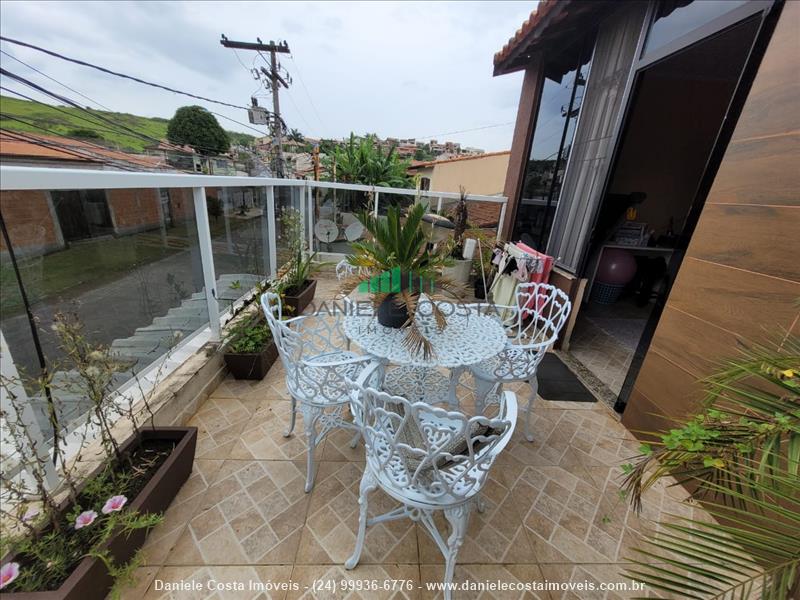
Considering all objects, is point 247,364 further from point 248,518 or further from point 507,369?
point 507,369

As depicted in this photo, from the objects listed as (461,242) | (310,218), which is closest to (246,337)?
(461,242)

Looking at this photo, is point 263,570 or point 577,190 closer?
point 263,570

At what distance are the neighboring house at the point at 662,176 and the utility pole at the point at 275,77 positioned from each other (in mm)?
8596

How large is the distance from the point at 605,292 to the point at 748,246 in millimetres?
2976

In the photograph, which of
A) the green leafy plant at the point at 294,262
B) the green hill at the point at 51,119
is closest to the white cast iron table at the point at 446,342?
the green leafy plant at the point at 294,262

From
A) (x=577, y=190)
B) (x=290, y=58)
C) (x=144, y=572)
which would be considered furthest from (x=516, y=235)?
(x=290, y=58)

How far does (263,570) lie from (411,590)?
647 millimetres

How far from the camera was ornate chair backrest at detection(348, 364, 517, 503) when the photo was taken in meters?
0.99

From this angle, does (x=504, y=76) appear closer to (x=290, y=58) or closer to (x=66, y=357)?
(x=66, y=357)

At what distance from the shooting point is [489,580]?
1357 mm

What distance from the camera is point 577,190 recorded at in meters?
3.21

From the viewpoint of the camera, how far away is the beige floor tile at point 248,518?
1.39 m

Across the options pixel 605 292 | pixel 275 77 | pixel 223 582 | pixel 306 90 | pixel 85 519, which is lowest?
pixel 223 582

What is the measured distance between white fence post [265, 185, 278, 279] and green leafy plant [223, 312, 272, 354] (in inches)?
55.1
